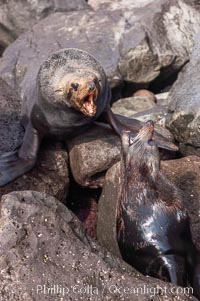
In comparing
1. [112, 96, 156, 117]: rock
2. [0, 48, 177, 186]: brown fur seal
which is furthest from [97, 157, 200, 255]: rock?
[112, 96, 156, 117]: rock

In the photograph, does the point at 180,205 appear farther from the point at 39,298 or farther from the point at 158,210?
the point at 39,298

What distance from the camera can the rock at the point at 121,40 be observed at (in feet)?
27.7

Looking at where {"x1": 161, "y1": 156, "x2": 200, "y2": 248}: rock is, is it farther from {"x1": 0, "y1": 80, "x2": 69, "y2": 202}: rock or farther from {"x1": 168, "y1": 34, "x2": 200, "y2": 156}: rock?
{"x1": 0, "y1": 80, "x2": 69, "y2": 202}: rock

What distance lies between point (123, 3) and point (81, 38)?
3.83 ft

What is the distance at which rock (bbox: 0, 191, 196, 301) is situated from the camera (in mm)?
3799

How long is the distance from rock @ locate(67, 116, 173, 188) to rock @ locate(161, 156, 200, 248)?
0.58 metres

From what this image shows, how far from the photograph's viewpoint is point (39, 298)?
373cm

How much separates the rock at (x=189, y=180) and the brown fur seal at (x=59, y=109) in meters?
0.39

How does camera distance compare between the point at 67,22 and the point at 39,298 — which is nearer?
the point at 39,298

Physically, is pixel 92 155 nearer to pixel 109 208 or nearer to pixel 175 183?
pixel 109 208

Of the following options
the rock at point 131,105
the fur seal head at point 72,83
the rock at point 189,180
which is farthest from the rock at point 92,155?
the rock at point 131,105

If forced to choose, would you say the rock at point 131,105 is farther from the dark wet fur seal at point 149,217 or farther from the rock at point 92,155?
the dark wet fur seal at point 149,217

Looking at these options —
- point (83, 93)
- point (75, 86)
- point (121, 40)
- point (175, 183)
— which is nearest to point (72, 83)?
point (75, 86)

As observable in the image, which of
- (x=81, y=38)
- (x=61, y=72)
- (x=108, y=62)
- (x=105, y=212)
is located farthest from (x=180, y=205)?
(x=81, y=38)
